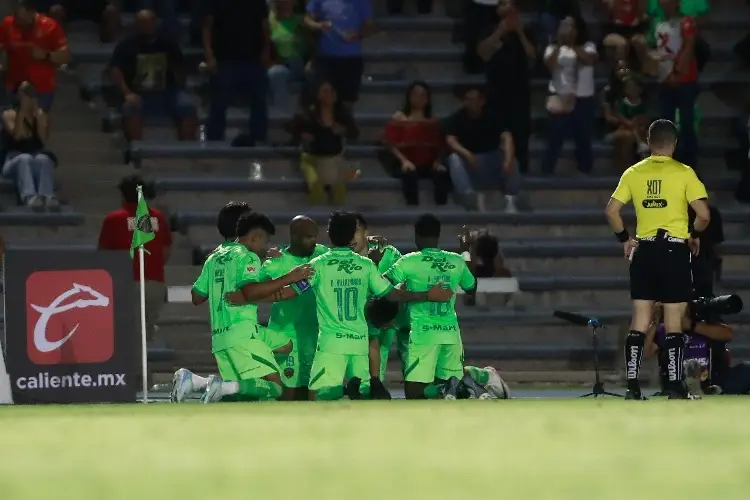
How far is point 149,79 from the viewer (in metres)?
22.4

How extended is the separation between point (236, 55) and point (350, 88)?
1433 millimetres

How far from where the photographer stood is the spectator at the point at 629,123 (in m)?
23.0

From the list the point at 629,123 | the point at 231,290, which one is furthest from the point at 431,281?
the point at 629,123

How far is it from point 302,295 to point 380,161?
267 inches

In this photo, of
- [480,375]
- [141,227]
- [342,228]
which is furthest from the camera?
[141,227]

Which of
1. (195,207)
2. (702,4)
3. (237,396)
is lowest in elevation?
(237,396)

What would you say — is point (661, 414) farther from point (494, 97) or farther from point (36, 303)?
point (494, 97)

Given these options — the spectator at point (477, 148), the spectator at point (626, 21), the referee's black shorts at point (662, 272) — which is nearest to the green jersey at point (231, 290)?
the referee's black shorts at point (662, 272)

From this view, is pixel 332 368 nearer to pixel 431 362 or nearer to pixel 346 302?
pixel 346 302

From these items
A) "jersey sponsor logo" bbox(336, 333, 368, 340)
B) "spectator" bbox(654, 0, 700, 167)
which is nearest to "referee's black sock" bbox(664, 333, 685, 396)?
"jersey sponsor logo" bbox(336, 333, 368, 340)

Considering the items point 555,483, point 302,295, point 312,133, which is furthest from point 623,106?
point 555,483

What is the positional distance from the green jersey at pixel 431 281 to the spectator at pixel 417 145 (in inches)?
228

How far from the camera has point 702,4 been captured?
2364cm

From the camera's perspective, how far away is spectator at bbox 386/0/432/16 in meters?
24.6
